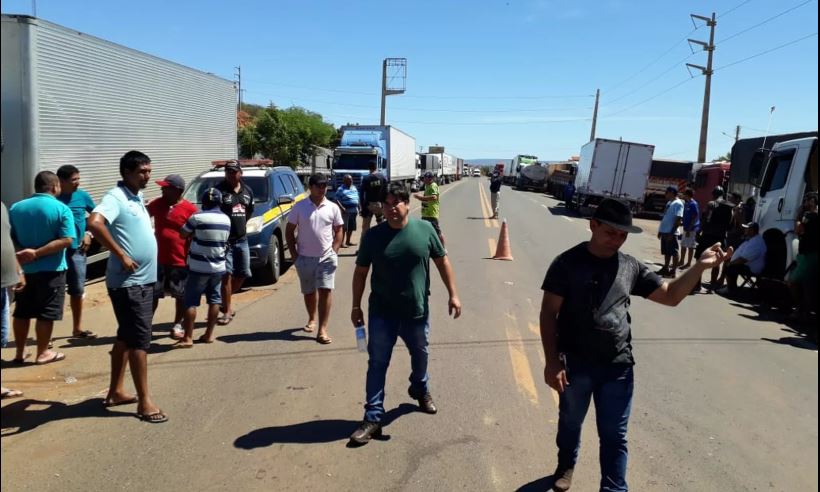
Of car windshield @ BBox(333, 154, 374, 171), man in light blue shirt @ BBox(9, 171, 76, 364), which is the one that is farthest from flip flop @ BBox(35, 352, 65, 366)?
car windshield @ BBox(333, 154, 374, 171)

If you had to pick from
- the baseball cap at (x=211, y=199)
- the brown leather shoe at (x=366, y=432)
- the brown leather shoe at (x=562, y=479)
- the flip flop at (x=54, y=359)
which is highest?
the baseball cap at (x=211, y=199)

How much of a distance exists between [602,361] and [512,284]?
6.94 metres

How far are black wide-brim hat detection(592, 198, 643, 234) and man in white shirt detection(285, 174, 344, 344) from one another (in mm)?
3805

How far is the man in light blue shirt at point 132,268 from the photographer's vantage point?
13.9 feet

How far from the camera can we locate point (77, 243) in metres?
6.27

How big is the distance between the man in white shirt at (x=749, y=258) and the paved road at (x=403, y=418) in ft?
5.79

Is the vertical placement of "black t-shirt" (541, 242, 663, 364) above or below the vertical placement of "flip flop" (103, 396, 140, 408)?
above

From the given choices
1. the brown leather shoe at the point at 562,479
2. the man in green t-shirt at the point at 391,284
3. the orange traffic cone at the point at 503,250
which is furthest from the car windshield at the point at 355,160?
the brown leather shoe at the point at 562,479

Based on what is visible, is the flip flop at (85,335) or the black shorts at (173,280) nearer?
the black shorts at (173,280)

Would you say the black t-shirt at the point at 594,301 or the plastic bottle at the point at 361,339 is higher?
the black t-shirt at the point at 594,301

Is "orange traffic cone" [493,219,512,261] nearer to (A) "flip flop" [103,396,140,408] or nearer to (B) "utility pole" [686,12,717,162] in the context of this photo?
(A) "flip flop" [103,396,140,408]

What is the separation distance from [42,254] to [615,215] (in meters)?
4.36

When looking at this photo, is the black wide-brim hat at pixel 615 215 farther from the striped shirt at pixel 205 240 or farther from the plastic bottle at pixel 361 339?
the striped shirt at pixel 205 240

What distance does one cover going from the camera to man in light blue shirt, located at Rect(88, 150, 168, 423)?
13.9ft
